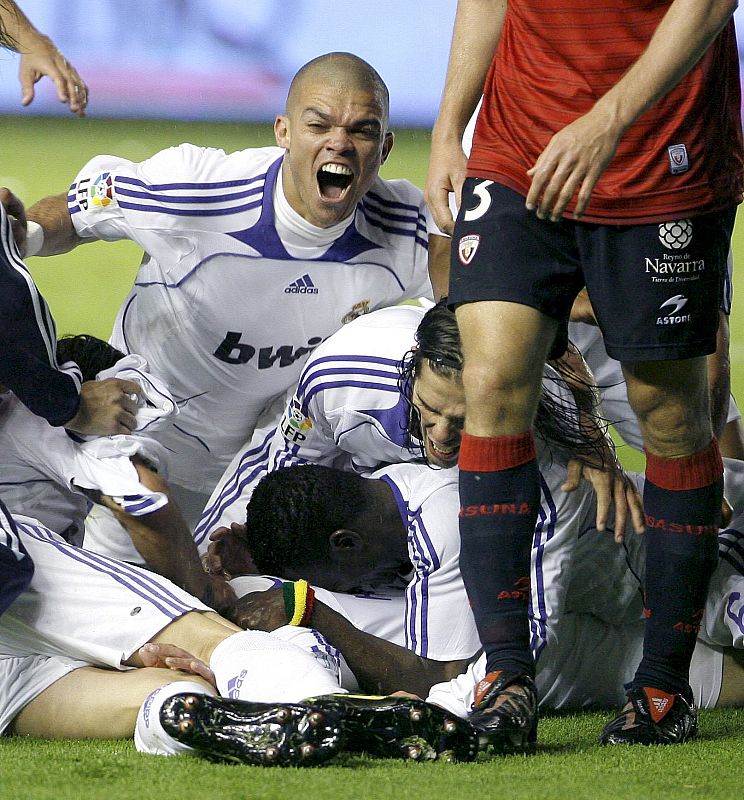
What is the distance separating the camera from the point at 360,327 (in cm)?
240

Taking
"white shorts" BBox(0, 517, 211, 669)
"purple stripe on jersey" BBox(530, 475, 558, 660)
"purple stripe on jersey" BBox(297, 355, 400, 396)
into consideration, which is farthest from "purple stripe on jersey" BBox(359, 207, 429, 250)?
"white shorts" BBox(0, 517, 211, 669)

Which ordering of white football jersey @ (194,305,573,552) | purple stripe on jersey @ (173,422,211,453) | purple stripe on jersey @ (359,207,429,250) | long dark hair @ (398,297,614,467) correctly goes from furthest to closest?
purple stripe on jersey @ (173,422,211,453)
purple stripe on jersey @ (359,207,429,250)
white football jersey @ (194,305,573,552)
long dark hair @ (398,297,614,467)

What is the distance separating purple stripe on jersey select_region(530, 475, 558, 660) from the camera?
6.03ft

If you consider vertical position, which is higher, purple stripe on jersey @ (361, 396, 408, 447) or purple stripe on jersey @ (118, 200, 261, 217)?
purple stripe on jersey @ (118, 200, 261, 217)

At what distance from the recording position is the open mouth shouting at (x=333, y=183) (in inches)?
104

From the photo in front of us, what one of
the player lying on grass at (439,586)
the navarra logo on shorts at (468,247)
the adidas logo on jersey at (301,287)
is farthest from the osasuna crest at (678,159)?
the adidas logo on jersey at (301,287)

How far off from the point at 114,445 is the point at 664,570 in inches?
38.6

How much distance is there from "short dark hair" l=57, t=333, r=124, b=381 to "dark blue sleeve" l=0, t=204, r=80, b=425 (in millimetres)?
387

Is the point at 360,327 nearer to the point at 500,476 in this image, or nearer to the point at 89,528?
the point at 89,528

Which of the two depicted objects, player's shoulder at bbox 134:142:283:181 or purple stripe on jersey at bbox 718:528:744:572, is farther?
player's shoulder at bbox 134:142:283:181

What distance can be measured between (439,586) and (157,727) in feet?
2.09

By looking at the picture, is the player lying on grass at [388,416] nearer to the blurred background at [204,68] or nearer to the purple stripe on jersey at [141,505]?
the purple stripe on jersey at [141,505]

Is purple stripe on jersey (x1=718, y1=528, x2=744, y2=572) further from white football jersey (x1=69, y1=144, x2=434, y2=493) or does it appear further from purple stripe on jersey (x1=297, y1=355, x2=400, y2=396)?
white football jersey (x1=69, y1=144, x2=434, y2=493)

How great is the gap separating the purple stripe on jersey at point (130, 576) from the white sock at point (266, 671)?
13cm
